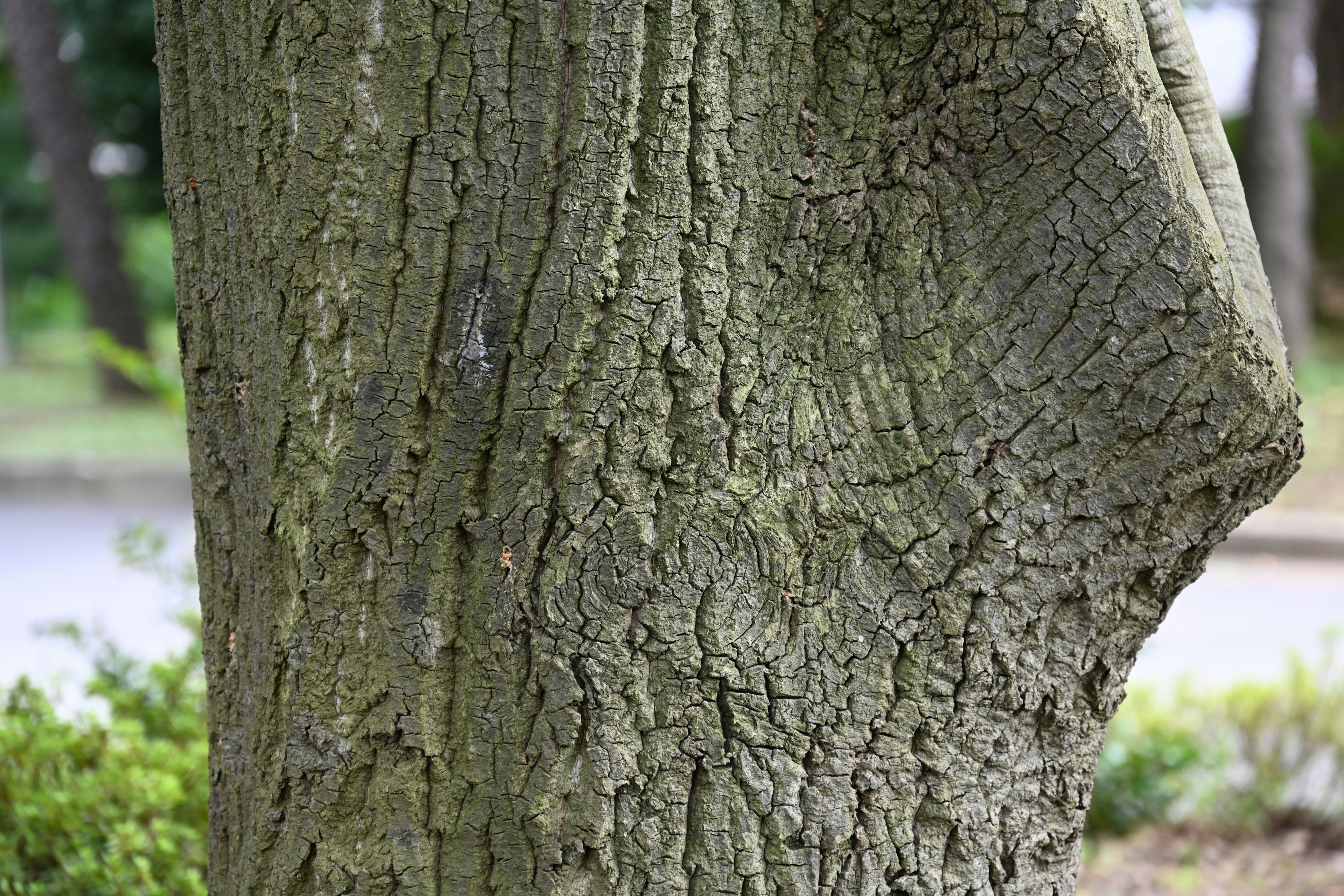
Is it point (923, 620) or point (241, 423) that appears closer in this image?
point (923, 620)

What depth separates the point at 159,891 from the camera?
2.27 m

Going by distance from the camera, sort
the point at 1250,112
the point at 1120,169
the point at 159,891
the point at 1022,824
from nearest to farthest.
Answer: the point at 1120,169 → the point at 1022,824 → the point at 159,891 → the point at 1250,112

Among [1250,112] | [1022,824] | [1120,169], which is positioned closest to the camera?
[1120,169]

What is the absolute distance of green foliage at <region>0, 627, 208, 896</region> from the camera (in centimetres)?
233

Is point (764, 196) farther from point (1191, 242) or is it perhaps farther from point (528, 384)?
point (1191, 242)

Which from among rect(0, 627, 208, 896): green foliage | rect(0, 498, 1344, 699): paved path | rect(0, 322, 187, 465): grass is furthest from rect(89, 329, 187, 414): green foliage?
rect(0, 322, 187, 465): grass

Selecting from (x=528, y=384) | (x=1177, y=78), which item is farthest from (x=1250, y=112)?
(x=528, y=384)

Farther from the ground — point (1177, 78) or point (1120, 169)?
point (1177, 78)

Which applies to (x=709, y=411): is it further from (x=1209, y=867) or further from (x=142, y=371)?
(x=142, y=371)

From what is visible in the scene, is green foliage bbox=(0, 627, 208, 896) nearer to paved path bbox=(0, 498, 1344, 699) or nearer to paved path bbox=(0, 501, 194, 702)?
paved path bbox=(0, 501, 194, 702)

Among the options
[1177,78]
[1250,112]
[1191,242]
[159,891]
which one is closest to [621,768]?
[1191,242]

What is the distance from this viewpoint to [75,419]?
1205 cm

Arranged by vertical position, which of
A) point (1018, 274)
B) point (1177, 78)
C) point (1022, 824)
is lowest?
point (1022, 824)

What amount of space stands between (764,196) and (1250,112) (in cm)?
1161
